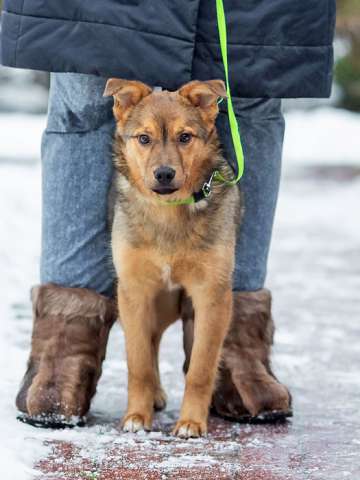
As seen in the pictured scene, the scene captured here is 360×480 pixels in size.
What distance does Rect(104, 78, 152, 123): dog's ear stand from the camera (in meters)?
4.30

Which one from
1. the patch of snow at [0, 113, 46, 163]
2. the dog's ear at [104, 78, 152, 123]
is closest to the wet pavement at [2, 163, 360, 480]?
the dog's ear at [104, 78, 152, 123]

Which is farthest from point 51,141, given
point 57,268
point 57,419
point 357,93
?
point 357,93

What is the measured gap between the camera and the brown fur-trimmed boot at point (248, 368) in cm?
462

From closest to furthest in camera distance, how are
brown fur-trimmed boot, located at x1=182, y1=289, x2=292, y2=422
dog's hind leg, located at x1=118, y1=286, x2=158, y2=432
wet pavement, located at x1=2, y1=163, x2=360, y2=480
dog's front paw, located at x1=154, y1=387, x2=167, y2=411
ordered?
wet pavement, located at x1=2, y1=163, x2=360, y2=480, dog's hind leg, located at x1=118, y1=286, x2=158, y2=432, brown fur-trimmed boot, located at x1=182, y1=289, x2=292, y2=422, dog's front paw, located at x1=154, y1=387, x2=167, y2=411

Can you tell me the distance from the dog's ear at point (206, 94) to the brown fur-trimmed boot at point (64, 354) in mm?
872

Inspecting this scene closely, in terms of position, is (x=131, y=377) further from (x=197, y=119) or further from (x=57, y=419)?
(x=197, y=119)

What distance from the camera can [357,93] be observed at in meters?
24.4

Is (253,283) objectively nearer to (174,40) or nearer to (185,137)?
(185,137)

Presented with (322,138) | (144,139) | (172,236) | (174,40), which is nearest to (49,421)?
(172,236)

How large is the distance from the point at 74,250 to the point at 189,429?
0.90 m

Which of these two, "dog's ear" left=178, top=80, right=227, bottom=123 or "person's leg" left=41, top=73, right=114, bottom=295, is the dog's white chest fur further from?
"dog's ear" left=178, top=80, right=227, bottom=123

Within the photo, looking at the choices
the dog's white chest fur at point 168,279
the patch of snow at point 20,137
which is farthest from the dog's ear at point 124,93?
the patch of snow at point 20,137

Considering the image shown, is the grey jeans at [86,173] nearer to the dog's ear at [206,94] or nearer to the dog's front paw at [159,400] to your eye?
the dog's ear at [206,94]

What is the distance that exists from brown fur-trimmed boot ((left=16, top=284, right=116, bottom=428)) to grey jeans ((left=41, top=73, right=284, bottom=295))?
11 cm
